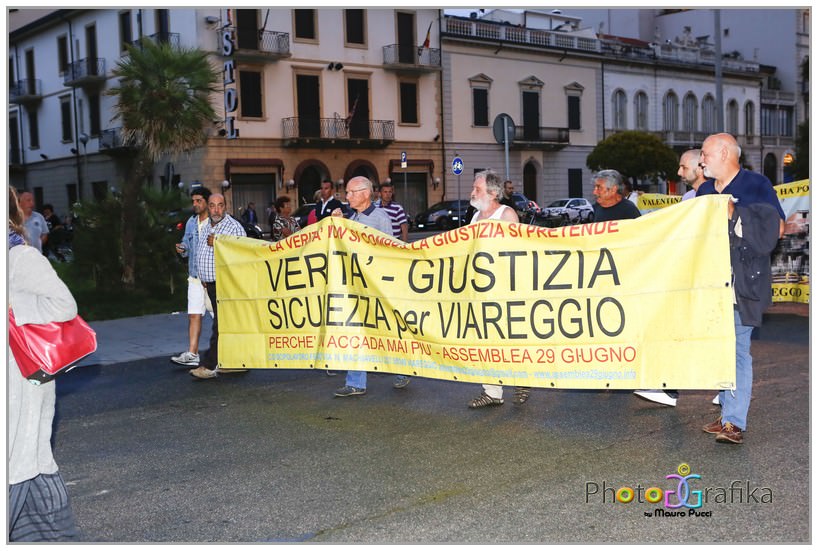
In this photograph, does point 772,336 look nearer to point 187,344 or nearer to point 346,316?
point 346,316

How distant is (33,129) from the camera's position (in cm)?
4775

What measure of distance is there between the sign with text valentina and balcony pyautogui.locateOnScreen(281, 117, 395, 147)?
3139cm

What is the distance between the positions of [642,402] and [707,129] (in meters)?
52.3

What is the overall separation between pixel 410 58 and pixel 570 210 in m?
9.95

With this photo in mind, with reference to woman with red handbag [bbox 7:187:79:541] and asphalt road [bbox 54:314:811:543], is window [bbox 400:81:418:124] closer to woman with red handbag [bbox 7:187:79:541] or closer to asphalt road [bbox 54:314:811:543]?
asphalt road [bbox 54:314:811:543]

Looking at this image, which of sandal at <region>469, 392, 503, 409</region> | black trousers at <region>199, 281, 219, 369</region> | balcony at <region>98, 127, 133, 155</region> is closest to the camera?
sandal at <region>469, 392, 503, 409</region>

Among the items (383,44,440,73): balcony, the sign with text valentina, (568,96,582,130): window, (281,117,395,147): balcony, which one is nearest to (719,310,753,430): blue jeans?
the sign with text valentina

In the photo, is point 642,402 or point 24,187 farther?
point 24,187

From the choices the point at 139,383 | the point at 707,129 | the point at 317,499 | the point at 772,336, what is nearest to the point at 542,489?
the point at 317,499

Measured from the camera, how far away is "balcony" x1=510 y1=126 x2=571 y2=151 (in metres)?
46.4

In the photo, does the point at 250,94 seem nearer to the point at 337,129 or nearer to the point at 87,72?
the point at 337,129

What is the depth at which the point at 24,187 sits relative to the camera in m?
48.9

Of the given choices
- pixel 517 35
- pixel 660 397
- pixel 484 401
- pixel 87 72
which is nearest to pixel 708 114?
pixel 517 35

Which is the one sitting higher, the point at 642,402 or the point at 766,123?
the point at 766,123
